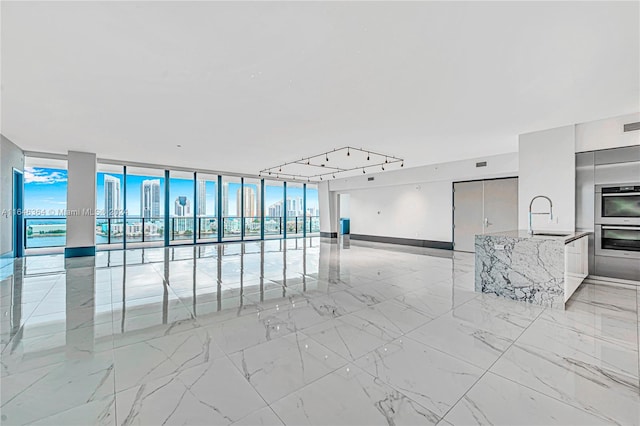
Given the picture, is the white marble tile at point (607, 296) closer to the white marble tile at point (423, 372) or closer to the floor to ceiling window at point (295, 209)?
the white marble tile at point (423, 372)

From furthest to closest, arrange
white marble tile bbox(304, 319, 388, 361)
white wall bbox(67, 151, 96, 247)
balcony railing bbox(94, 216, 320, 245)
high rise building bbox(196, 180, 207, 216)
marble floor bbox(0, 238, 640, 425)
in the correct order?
high rise building bbox(196, 180, 207, 216) < balcony railing bbox(94, 216, 320, 245) < white wall bbox(67, 151, 96, 247) < white marble tile bbox(304, 319, 388, 361) < marble floor bbox(0, 238, 640, 425)

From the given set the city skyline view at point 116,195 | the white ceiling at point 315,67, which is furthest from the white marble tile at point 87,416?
the city skyline view at point 116,195

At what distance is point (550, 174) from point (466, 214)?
12.2ft

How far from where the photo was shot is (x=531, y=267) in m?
3.74

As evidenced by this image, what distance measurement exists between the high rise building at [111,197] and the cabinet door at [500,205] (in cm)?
1157

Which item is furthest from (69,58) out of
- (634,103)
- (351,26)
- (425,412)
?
(634,103)

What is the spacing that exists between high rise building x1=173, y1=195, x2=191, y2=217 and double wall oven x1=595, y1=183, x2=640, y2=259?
11.3m

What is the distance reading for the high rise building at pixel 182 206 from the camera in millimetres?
10509

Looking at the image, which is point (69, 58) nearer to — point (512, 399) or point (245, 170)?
point (512, 399)

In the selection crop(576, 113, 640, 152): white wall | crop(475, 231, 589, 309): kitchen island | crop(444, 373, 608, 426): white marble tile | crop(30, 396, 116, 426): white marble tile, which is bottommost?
crop(444, 373, 608, 426): white marble tile

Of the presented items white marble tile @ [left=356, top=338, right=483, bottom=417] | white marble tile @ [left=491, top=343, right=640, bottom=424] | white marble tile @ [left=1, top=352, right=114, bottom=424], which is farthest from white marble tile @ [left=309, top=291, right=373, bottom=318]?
white marble tile @ [left=1, top=352, right=114, bottom=424]

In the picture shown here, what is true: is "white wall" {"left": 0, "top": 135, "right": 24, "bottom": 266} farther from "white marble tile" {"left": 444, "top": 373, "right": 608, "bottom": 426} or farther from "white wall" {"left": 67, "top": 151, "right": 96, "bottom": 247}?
"white marble tile" {"left": 444, "top": 373, "right": 608, "bottom": 426}

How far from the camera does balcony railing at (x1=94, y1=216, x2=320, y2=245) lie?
983cm

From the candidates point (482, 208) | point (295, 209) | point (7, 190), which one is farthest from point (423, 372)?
point (295, 209)
